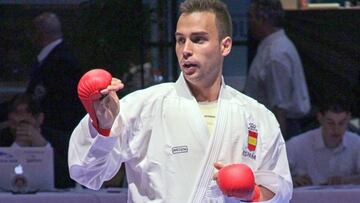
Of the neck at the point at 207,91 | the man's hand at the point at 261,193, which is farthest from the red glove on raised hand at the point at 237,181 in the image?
the neck at the point at 207,91

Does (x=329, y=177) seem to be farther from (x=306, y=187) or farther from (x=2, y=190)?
(x=2, y=190)

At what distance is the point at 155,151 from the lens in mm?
4453

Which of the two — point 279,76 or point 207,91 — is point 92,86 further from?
point 279,76

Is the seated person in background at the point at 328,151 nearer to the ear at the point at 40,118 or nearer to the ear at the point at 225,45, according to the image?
the ear at the point at 40,118

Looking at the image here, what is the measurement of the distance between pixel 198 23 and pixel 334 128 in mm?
2939

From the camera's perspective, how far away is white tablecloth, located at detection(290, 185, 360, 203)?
682 centimetres

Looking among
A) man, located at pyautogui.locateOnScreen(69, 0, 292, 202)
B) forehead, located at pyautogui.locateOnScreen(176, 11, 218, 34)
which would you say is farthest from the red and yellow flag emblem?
forehead, located at pyautogui.locateOnScreen(176, 11, 218, 34)

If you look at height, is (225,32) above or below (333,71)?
above

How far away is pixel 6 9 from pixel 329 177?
2.47 m

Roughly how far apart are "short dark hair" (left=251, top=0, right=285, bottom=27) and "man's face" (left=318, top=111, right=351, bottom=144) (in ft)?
2.42

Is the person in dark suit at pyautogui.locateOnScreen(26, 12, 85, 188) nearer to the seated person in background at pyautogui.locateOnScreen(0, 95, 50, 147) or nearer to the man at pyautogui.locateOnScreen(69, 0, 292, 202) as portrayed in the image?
the seated person in background at pyautogui.locateOnScreen(0, 95, 50, 147)

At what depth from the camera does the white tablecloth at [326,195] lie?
6.82 metres

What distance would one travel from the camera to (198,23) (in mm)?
4531

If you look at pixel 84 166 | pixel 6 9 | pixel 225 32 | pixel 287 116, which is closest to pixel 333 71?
pixel 287 116
